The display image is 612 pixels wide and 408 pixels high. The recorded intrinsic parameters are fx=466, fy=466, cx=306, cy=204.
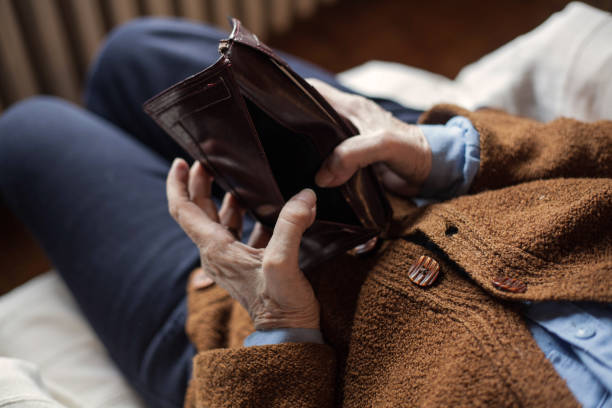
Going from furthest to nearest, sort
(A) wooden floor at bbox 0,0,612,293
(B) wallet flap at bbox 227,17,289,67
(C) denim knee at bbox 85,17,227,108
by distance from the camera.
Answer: (A) wooden floor at bbox 0,0,612,293 < (C) denim knee at bbox 85,17,227,108 < (B) wallet flap at bbox 227,17,289,67

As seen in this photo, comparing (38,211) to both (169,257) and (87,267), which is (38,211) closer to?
(87,267)

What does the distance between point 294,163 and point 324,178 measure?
0.13 feet

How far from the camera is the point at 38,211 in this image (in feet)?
2.47

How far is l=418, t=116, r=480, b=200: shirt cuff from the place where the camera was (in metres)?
0.58

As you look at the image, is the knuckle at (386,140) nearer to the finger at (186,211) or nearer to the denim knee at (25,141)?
the finger at (186,211)

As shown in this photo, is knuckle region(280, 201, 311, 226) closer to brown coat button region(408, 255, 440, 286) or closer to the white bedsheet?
brown coat button region(408, 255, 440, 286)

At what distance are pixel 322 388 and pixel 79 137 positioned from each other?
1.91 feet

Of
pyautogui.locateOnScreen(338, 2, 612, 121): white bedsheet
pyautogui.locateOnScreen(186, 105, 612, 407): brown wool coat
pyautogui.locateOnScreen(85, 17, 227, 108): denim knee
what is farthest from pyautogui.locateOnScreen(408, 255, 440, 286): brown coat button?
pyautogui.locateOnScreen(85, 17, 227, 108): denim knee

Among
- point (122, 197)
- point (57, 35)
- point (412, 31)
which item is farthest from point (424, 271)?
point (412, 31)

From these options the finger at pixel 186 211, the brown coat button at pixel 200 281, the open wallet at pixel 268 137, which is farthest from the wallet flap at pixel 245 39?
the brown coat button at pixel 200 281

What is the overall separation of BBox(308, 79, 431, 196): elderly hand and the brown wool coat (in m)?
0.07

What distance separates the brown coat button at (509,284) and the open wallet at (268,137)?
156 mm

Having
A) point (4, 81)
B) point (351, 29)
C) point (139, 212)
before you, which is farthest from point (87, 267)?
point (351, 29)

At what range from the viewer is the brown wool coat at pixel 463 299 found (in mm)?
437
